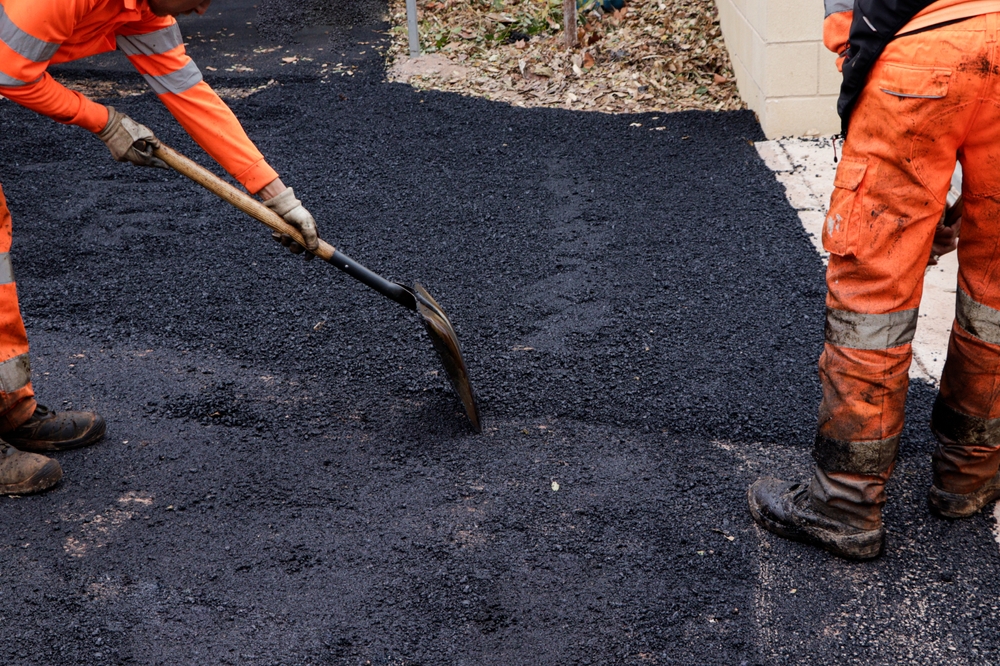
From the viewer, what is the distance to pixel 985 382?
7.38ft

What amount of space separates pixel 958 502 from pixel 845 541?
0.40m

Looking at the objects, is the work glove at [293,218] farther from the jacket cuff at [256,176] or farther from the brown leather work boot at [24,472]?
the brown leather work boot at [24,472]

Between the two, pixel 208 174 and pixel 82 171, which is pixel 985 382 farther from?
pixel 82 171

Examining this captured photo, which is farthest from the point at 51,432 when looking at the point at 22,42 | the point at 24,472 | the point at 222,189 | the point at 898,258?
the point at 898,258

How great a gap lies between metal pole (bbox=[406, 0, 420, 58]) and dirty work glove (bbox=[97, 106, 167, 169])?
187 inches

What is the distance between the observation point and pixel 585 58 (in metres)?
6.82

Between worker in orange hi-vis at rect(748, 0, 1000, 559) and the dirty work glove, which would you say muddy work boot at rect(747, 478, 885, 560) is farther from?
the dirty work glove

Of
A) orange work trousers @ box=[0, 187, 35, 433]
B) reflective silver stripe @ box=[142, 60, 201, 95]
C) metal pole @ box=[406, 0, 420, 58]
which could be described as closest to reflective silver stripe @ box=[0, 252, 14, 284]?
orange work trousers @ box=[0, 187, 35, 433]

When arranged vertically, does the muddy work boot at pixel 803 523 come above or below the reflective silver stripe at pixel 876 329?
below

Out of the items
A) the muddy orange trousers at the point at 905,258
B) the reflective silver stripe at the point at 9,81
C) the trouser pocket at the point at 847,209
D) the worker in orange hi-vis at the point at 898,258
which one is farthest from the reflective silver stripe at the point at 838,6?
the reflective silver stripe at the point at 9,81

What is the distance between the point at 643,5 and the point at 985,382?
232 inches

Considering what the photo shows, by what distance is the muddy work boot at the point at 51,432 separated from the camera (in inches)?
113

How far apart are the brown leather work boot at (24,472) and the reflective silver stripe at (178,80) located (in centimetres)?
125

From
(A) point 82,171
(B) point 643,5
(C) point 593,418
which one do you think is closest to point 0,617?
(C) point 593,418
